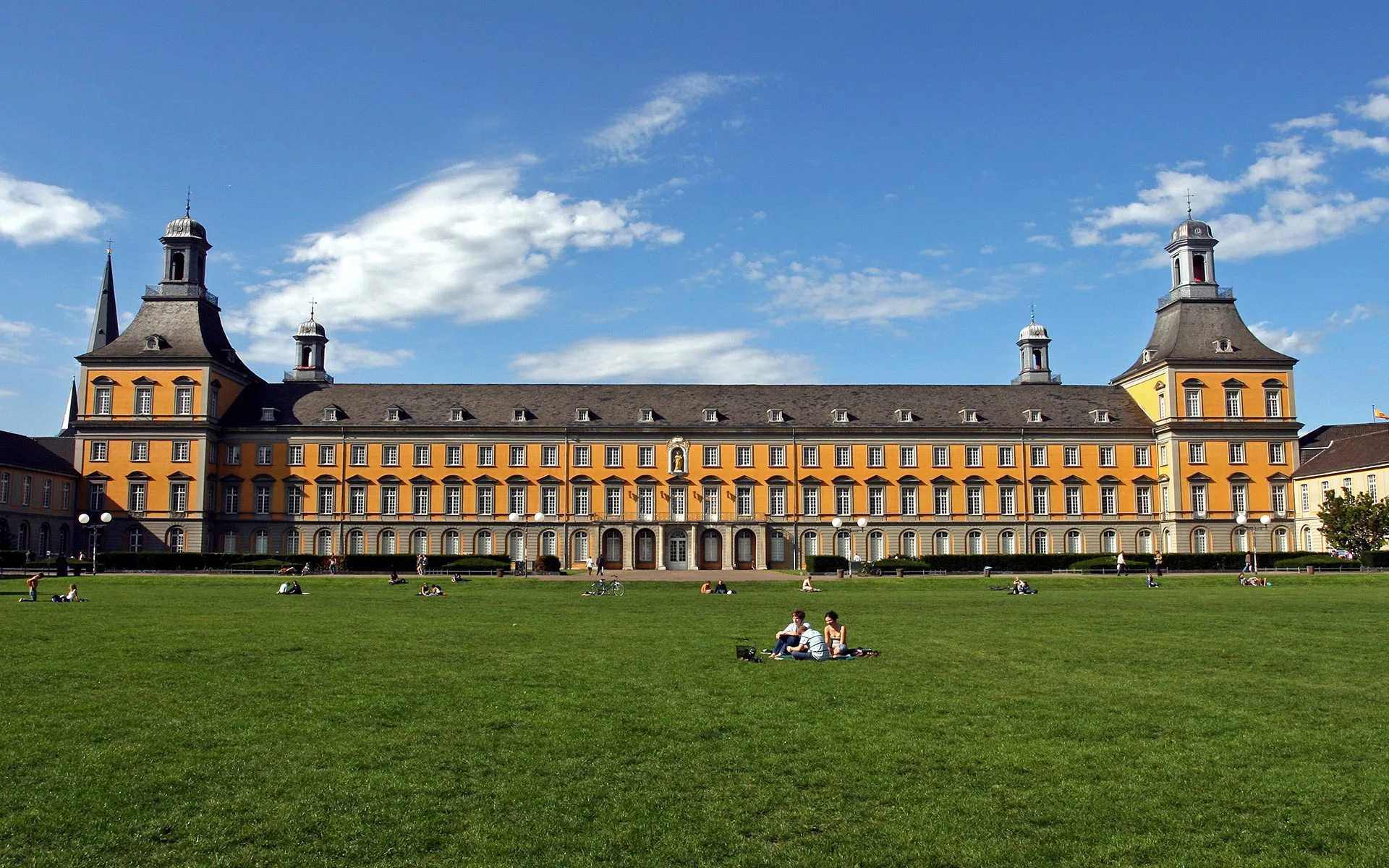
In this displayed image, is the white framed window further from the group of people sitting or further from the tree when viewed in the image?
the group of people sitting

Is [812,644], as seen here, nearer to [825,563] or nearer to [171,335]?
[825,563]

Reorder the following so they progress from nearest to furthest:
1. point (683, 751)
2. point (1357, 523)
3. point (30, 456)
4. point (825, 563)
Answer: point (683, 751)
point (1357, 523)
point (825, 563)
point (30, 456)

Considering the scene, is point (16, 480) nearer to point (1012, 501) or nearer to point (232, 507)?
point (232, 507)

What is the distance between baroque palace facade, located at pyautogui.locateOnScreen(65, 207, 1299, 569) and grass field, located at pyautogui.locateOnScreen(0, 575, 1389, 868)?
175 ft

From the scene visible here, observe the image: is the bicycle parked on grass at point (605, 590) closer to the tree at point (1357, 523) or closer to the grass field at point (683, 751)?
the grass field at point (683, 751)

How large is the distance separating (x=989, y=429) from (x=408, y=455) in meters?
40.6

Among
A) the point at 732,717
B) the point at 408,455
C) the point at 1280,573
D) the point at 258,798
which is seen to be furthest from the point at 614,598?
the point at 408,455

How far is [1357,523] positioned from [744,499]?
3681 cm

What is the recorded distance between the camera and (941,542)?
75.5 m

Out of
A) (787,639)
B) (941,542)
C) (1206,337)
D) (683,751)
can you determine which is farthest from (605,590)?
(1206,337)

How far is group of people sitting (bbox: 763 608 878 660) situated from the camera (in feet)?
59.2

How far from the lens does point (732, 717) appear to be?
1268 cm

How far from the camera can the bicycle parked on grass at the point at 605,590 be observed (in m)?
40.5

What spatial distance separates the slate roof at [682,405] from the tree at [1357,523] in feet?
52.6
